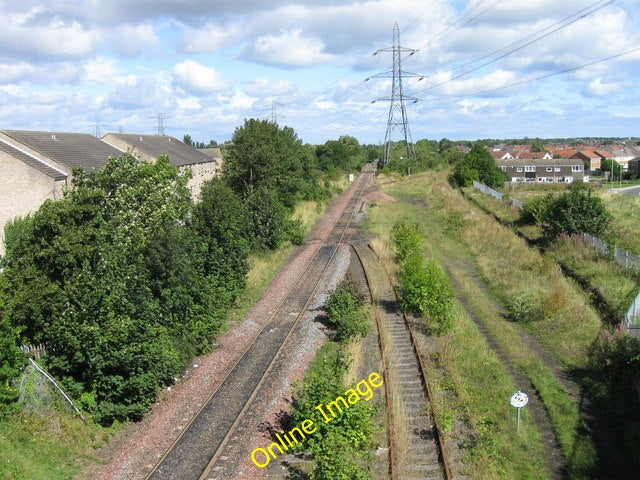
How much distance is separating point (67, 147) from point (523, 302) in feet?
93.4

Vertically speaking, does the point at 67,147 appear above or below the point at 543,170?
above

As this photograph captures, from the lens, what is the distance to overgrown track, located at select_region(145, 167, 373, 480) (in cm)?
1092

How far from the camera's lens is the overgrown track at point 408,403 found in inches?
415

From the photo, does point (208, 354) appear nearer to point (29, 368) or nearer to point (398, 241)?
point (29, 368)

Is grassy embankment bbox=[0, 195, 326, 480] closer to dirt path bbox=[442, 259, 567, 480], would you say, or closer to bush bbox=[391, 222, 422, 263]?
dirt path bbox=[442, 259, 567, 480]

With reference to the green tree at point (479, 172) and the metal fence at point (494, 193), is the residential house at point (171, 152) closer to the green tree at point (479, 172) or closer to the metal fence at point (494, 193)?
the metal fence at point (494, 193)

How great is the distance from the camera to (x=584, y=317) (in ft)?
60.7

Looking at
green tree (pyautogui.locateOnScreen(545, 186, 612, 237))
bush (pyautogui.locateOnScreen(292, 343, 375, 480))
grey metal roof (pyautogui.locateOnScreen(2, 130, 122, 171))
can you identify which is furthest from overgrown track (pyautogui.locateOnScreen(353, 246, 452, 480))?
grey metal roof (pyautogui.locateOnScreen(2, 130, 122, 171))

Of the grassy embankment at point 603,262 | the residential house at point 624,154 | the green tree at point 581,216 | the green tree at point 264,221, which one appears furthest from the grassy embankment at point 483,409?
the residential house at point 624,154

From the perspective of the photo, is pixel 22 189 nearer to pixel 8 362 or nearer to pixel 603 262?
pixel 8 362

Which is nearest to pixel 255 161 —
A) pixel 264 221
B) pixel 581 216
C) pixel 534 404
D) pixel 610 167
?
pixel 264 221

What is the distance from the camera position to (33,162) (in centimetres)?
2822

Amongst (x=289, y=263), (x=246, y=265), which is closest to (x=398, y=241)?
(x=289, y=263)

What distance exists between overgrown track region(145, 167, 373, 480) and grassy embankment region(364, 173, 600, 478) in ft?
16.5
